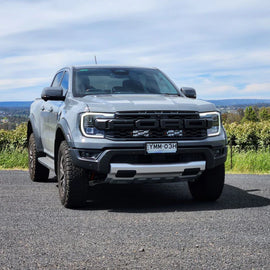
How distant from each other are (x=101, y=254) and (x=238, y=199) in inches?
134

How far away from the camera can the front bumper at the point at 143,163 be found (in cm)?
565

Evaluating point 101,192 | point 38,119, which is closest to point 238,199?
point 101,192

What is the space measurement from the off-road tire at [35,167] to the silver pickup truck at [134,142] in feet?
6.35

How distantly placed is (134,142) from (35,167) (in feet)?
11.5

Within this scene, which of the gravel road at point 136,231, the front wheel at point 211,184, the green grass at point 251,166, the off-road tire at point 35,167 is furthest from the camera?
the green grass at point 251,166

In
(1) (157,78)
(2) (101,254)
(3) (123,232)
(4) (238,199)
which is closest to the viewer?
(2) (101,254)

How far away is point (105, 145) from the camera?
223 inches

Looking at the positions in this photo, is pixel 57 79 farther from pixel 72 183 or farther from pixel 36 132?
pixel 72 183

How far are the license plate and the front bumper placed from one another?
0.20 ft

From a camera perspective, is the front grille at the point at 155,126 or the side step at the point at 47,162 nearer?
the front grille at the point at 155,126

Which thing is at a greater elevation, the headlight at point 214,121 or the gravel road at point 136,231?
the headlight at point 214,121

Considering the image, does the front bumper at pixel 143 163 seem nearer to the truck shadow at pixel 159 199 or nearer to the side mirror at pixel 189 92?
the truck shadow at pixel 159 199

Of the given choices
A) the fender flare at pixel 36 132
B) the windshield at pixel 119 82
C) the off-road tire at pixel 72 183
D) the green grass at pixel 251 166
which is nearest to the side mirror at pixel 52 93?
the windshield at pixel 119 82

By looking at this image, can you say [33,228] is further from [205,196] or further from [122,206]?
[205,196]
